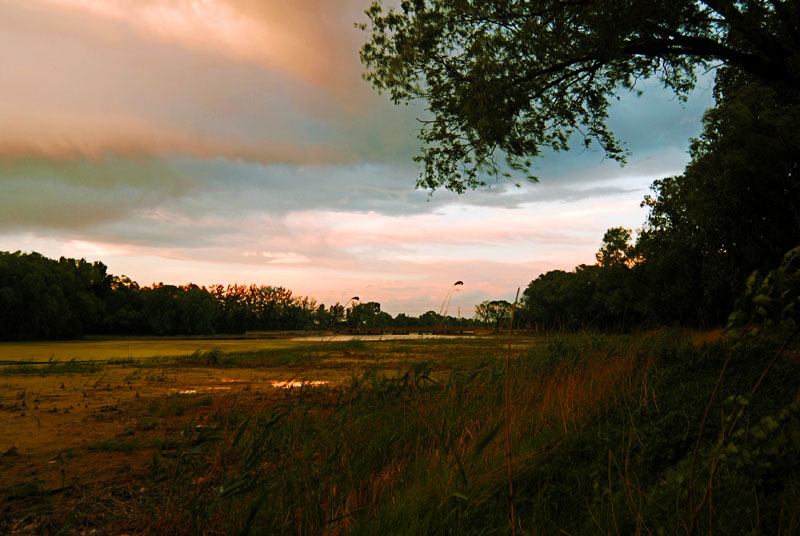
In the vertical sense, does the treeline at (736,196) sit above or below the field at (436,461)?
above

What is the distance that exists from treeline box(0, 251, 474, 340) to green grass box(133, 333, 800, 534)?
525 inches

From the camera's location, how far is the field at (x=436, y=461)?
95.7 inches

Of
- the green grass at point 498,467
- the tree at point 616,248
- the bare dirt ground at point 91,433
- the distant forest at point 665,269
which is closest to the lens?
the green grass at point 498,467

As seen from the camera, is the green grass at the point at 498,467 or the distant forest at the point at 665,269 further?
the distant forest at the point at 665,269

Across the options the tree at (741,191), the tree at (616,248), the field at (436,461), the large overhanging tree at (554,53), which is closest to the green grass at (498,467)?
the field at (436,461)

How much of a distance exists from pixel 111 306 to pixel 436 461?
206 feet

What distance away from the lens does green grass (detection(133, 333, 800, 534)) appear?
2.34 m

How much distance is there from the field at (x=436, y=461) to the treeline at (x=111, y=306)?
41.8 ft

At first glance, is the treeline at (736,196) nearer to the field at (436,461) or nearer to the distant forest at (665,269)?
the distant forest at (665,269)

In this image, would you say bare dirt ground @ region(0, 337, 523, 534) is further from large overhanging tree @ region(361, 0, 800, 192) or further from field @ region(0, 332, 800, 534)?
large overhanging tree @ region(361, 0, 800, 192)

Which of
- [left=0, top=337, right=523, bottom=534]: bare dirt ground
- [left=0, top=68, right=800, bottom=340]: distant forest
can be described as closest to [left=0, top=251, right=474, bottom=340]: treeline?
[left=0, top=68, right=800, bottom=340]: distant forest

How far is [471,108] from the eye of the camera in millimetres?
7719

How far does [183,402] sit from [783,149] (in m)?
18.0

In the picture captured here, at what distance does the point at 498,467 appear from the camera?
285 cm
